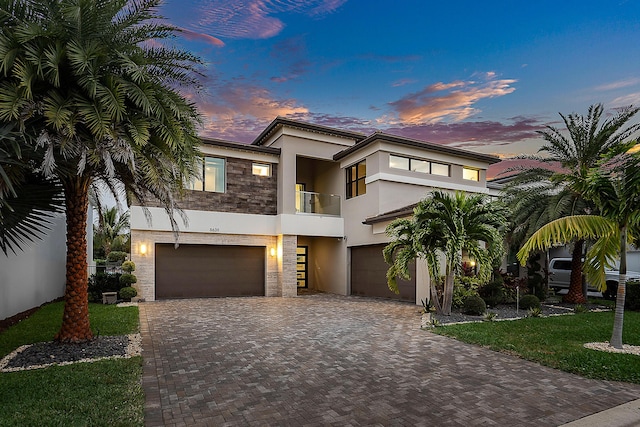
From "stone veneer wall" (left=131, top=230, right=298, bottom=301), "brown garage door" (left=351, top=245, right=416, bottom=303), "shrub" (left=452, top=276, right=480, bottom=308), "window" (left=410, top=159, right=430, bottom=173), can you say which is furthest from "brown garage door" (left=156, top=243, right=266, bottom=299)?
"shrub" (left=452, top=276, right=480, bottom=308)

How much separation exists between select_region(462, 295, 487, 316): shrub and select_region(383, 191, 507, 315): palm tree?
27.7 inches

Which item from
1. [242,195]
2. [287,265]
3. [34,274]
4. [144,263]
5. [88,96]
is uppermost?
[88,96]

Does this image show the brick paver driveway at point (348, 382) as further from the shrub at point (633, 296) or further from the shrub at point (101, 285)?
the shrub at point (633, 296)

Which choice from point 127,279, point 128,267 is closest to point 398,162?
point 128,267

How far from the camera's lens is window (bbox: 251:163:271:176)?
59.0 feet

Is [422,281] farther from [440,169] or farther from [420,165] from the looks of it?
[440,169]

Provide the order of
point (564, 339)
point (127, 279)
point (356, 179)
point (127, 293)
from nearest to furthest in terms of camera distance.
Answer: point (564, 339)
point (127, 293)
point (127, 279)
point (356, 179)

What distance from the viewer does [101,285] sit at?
14.7 m

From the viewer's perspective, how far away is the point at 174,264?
1639cm

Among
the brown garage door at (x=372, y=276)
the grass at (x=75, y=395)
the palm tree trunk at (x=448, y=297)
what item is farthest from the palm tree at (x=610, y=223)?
the grass at (x=75, y=395)

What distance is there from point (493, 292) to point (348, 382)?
961 centimetres

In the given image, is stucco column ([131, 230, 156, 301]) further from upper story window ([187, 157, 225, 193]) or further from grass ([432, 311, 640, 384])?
grass ([432, 311, 640, 384])

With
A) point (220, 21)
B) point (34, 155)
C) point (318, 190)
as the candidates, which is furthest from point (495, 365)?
point (318, 190)

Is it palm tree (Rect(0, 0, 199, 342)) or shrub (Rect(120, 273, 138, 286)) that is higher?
palm tree (Rect(0, 0, 199, 342))
